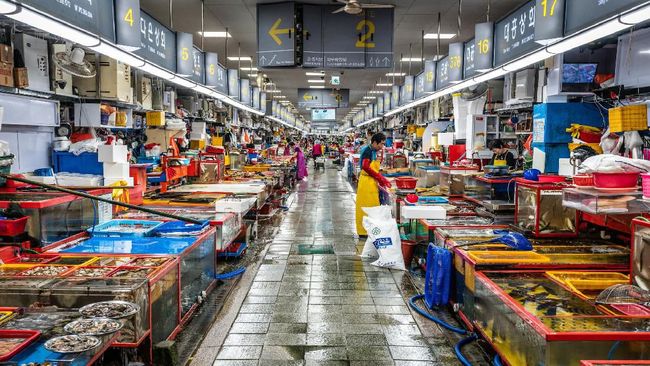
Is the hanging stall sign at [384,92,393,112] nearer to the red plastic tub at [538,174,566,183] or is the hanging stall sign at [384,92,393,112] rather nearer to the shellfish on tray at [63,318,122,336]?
the red plastic tub at [538,174,566,183]

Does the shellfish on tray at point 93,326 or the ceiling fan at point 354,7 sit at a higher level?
the ceiling fan at point 354,7

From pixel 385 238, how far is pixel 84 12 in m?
4.38

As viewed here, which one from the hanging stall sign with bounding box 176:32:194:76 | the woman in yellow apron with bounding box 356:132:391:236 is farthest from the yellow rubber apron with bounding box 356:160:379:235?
the hanging stall sign with bounding box 176:32:194:76

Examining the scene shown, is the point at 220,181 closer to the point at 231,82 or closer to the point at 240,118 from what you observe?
the point at 231,82

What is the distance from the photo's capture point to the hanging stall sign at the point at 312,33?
319 inches

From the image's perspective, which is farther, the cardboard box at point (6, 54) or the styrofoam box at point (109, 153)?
the styrofoam box at point (109, 153)

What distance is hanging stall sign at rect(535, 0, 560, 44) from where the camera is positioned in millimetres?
A: 4352

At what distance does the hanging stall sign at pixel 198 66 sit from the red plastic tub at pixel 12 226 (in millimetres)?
4460

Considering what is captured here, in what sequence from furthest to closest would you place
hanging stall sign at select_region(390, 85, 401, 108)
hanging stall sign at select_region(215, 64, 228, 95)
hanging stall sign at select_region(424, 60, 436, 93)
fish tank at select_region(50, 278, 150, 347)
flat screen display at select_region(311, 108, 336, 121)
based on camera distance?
1. flat screen display at select_region(311, 108, 336, 121)
2. hanging stall sign at select_region(390, 85, 401, 108)
3. hanging stall sign at select_region(215, 64, 228, 95)
4. hanging stall sign at select_region(424, 60, 436, 93)
5. fish tank at select_region(50, 278, 150, 347)

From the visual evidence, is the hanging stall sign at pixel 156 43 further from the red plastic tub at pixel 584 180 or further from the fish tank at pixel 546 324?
the red plastic tub at pixel 584 180

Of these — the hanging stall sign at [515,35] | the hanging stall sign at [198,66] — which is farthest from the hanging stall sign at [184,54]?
the hanging stall sign at [515,35]

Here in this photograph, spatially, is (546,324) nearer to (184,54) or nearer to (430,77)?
(184,54)

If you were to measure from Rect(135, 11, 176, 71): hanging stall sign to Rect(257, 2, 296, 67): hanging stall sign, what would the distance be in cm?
156

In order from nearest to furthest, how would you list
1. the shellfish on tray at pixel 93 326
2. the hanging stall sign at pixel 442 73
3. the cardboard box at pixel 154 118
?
the shellfish on tray at pixel 93 326, the hanging stall sign at pixel 442 73, the cardboard box at pixel 154 118
